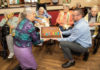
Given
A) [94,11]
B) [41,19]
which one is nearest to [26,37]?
[41,19]

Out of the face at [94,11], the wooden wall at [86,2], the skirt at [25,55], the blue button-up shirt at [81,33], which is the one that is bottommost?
the skirt at [25,55]

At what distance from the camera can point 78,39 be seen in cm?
223

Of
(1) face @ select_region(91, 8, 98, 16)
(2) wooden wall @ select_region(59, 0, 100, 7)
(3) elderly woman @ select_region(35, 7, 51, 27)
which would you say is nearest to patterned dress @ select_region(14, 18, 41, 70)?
(3) elderly woman @ select_region(35, 7, 51, 27)

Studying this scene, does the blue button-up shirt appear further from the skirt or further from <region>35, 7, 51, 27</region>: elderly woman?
<region>35, 7, 51, 27</region>: elderly woman

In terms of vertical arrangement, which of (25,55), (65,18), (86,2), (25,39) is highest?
(86,2)

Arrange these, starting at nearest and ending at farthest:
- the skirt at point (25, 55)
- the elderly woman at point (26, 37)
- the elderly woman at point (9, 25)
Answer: the elderly woman at point (26, 37)
the skirt at point (25, 55)
the elderly woman at point (9, 25)

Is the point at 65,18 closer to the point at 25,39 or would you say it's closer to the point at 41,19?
the point at 41,19

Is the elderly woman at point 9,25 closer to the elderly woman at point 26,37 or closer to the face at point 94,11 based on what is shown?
the elderly woman at point 26,37

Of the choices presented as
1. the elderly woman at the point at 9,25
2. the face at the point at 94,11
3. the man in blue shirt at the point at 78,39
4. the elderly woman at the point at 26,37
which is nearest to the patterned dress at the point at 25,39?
the elderly woman at the point at 26,37

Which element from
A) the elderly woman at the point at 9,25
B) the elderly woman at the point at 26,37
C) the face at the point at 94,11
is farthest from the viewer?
the face at the point at 94,11

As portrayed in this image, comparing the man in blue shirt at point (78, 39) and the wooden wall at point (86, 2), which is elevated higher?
the wooden wall at point (86, 2)

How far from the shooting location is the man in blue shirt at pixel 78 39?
211cm

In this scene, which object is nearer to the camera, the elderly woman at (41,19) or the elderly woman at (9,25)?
the elderly woman at (9,25)

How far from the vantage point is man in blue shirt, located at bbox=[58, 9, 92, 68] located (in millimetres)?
2111
